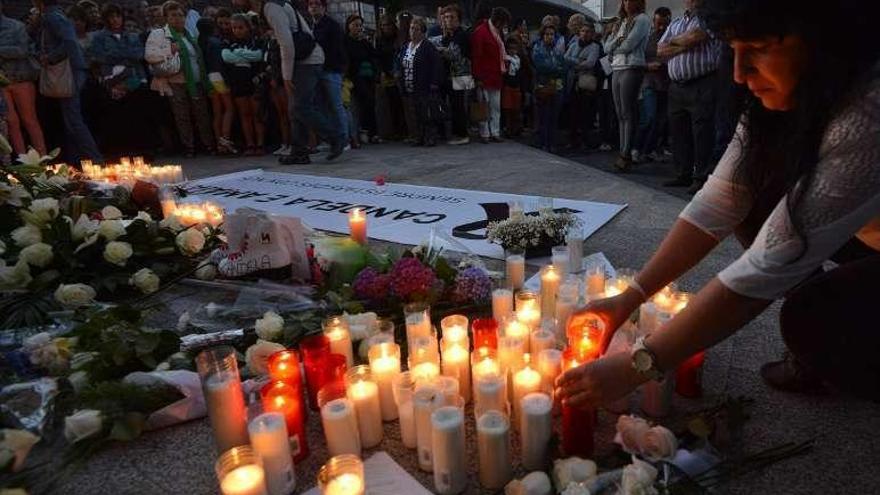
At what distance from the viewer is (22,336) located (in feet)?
7.17

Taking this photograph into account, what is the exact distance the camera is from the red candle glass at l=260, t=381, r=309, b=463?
150 cm

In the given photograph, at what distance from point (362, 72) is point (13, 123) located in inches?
165

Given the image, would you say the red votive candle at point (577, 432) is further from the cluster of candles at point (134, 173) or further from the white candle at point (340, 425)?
the cluster of candles at point (134, 173)

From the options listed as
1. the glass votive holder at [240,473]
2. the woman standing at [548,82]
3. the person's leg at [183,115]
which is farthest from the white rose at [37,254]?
the woman standing at [548,82]

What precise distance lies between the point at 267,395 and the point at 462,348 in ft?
1.98

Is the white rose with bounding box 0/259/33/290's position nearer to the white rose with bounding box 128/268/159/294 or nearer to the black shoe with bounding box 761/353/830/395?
the white rose with bounding box 128/268/159/294

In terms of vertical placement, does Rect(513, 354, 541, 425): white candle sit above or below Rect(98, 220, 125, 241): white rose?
below

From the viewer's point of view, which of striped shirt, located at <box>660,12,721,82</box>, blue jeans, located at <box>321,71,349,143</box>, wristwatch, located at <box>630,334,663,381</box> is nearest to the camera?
wristwatch, located at <box>630,334,663,381</box>

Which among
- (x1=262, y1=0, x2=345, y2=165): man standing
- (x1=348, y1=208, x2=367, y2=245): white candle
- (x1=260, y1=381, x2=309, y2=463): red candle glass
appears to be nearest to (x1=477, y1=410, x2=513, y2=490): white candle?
(x1=260, y1=381, x2=309, y2=463): red candle glass

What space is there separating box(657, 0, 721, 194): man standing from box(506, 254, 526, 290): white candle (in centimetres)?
273

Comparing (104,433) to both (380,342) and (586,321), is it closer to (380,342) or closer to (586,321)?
(380,342)

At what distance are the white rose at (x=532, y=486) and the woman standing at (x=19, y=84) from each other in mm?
6152

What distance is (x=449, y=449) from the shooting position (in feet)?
4.52

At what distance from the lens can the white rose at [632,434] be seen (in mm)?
1383
